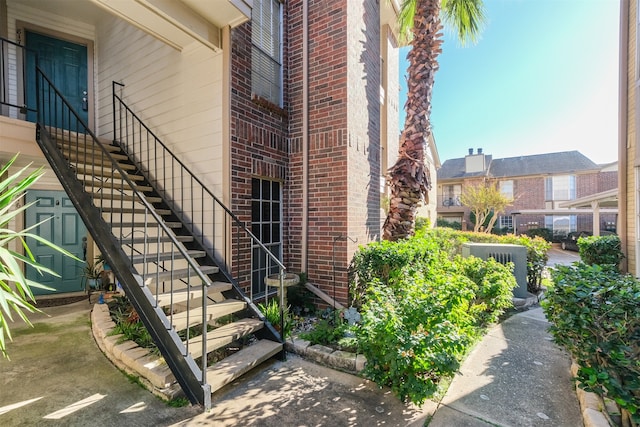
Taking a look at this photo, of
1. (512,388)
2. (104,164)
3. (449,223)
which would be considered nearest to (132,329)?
(104,164)

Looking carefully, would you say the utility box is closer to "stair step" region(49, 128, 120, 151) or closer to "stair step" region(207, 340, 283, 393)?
"stair step" region(207, 340, 283, 393)

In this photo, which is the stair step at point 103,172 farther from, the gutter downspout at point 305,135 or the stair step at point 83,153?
the gutter downspout at point 305,135

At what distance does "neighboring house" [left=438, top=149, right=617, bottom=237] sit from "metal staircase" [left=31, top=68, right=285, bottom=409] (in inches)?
935

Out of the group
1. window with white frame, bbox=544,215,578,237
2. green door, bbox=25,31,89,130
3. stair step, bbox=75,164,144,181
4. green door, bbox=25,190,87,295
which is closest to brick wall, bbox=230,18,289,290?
stair step, bbox=75,164,144,181

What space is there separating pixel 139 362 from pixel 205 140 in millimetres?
3042

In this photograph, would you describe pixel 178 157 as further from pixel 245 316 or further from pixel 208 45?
pixel 245 316

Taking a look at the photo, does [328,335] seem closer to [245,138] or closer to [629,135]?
[245,138]

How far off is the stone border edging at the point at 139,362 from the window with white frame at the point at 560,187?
94.9ft

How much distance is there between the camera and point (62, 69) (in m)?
6.22

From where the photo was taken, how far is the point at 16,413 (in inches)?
98.7

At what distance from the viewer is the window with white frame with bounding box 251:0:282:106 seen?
4798mm

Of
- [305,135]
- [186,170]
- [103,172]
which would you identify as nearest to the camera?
[186,170]

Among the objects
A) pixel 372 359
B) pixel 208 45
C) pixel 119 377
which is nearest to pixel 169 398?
pixel 119 377

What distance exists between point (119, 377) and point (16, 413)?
2.57 ft
